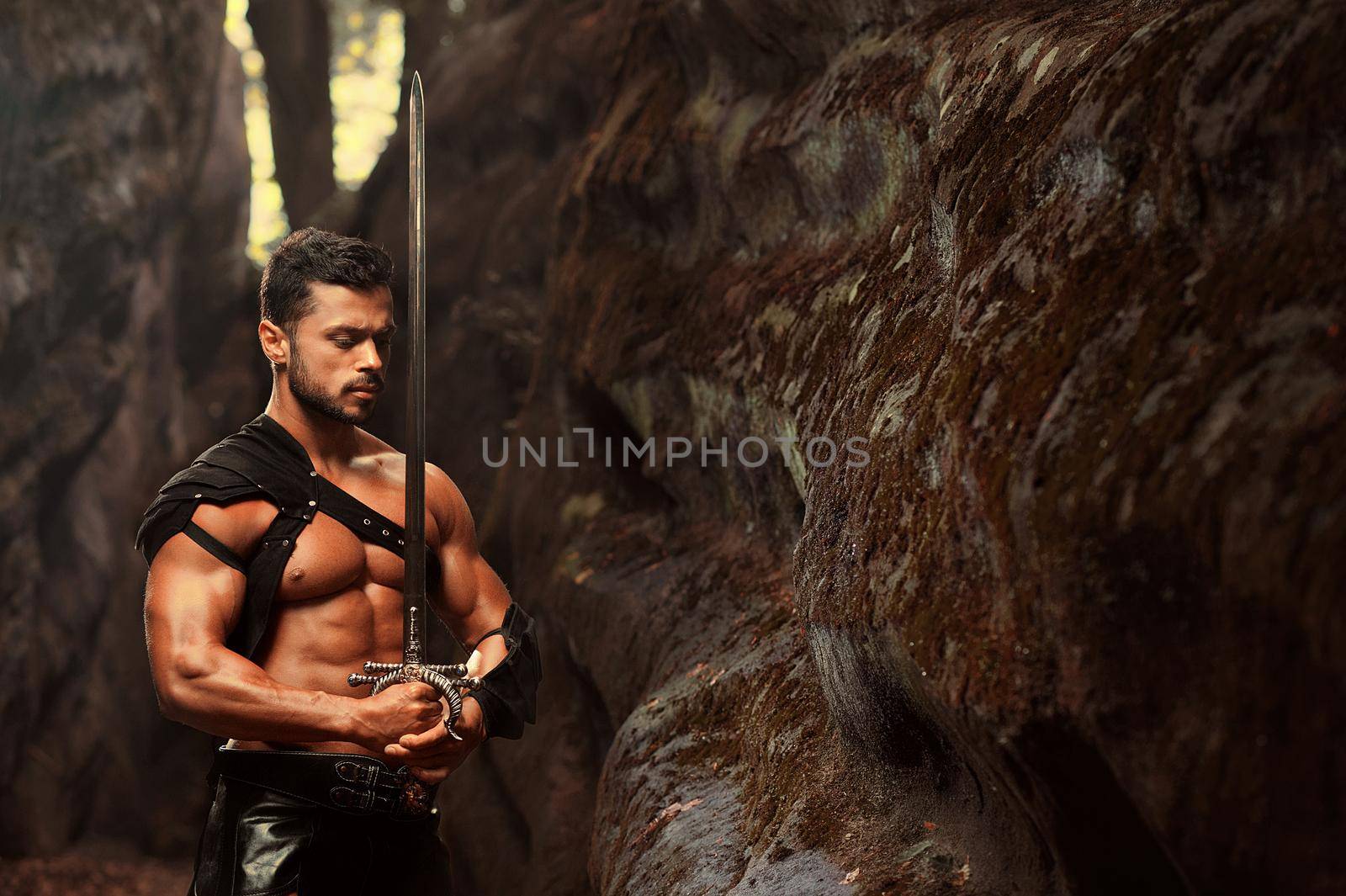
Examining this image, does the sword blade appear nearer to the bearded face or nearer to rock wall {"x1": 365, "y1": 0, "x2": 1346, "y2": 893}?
the bearded face

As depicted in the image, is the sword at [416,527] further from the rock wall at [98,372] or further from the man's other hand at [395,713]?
the rock wall at [98,372]

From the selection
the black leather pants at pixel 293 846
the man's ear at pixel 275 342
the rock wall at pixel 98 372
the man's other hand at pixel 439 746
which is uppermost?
the rock wall at pixel 98 372

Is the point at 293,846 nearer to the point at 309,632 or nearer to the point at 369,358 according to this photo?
the point at 309,632

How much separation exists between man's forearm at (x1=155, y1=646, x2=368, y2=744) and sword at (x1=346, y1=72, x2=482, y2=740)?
0.12 metres

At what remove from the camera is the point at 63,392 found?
10531 millimetres

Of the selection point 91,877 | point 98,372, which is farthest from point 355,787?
point 98,372

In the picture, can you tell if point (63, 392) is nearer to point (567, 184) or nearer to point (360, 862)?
point (567, 184)

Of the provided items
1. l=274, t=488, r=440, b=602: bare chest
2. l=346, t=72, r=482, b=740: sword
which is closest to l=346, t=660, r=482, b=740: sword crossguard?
l=346, t=72, r=482, b=740: sword

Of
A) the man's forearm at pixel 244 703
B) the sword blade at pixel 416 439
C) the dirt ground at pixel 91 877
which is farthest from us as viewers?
the dirt ground at pixel 91 877

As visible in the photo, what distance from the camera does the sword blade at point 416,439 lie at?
3.49 meters

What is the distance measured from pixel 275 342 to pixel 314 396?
0.23m

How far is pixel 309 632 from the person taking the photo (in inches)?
143

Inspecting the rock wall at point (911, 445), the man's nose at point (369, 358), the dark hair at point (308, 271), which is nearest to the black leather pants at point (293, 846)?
the rock wall at point (911, 445)

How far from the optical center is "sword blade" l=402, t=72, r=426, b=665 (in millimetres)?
3486
